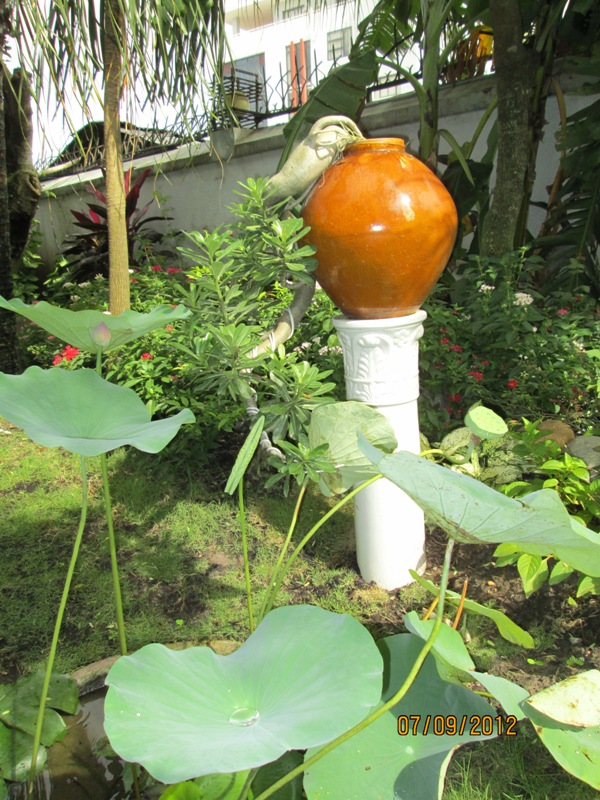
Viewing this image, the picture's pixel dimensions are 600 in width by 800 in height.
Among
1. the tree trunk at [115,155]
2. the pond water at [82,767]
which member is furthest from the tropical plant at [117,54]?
the pond water at [82,767]

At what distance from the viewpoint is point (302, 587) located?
212 centimetres

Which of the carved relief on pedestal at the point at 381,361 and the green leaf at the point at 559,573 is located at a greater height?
the carved relief on pedestal at the point at 381,361

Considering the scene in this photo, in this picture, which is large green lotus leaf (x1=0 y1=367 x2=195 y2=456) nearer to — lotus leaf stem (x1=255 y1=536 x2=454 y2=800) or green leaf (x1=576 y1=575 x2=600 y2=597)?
lotus leaf stem (x1=255 y1=536 x2=454 y2=800)

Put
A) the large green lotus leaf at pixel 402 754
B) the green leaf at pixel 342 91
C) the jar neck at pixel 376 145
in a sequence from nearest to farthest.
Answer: the large green lotus leaf at pixel 402 754, the jar neck at pixel 376 145, the green leaf at pixel 342 91

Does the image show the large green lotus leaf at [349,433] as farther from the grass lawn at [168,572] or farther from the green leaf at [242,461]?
the grass lawn at [168,572]

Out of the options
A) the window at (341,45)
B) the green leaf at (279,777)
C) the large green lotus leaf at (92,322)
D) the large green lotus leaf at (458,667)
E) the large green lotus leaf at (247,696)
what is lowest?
the green leaf at (279,777)

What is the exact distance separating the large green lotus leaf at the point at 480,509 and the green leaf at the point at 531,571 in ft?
2.59

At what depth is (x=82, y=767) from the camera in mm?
1468

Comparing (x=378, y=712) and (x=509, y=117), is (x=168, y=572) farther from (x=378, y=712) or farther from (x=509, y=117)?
(x=509, y=117)

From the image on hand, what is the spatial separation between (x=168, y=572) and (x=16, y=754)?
89cm

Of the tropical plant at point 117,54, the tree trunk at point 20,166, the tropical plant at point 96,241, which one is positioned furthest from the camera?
the tropical plant at point 96,241

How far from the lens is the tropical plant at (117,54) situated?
2.48 m

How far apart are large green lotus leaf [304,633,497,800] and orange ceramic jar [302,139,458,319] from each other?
974 millimetres

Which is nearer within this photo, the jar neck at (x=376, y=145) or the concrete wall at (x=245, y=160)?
the jar neck at (x=376, y=145)
